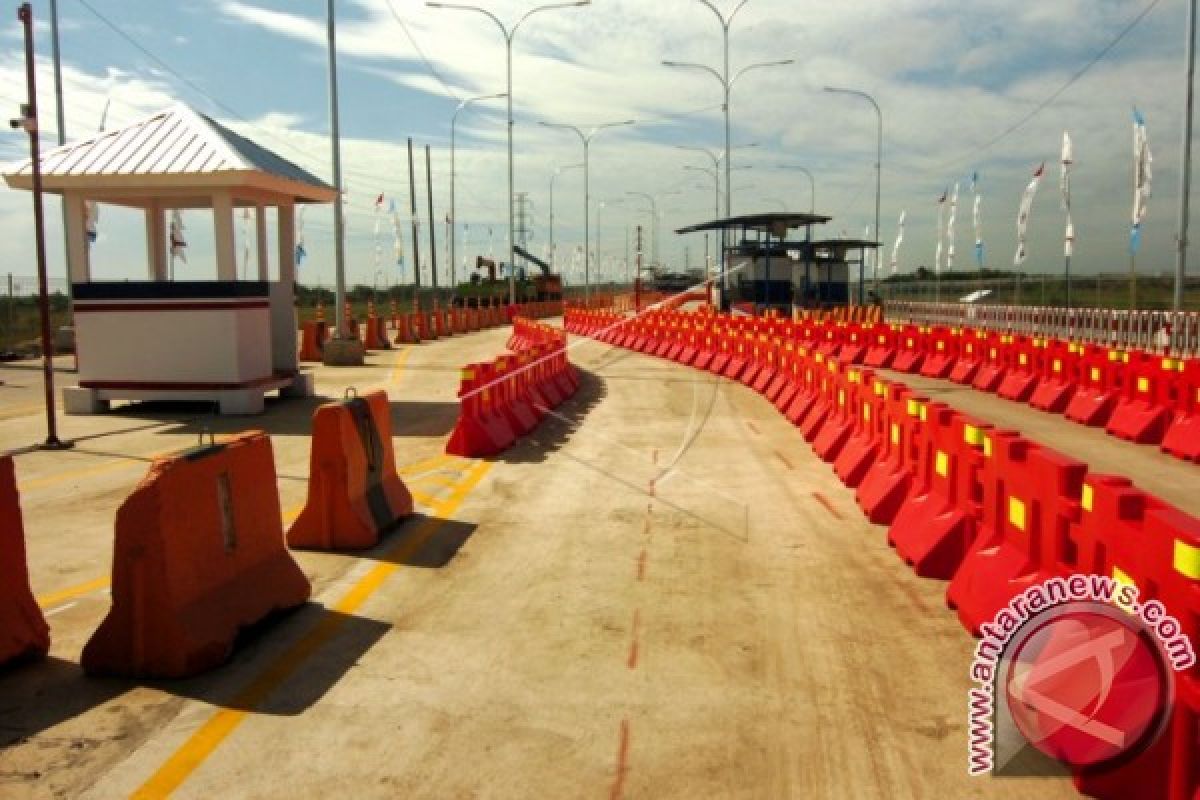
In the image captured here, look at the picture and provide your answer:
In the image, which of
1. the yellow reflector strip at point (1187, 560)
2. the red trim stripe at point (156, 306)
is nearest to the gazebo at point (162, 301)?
the red trim stripe at point (156, 306)

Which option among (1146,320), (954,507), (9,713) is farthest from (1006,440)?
(1146,320)

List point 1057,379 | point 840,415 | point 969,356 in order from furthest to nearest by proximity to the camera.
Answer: point 969,356, point 1057,379, point 840,415

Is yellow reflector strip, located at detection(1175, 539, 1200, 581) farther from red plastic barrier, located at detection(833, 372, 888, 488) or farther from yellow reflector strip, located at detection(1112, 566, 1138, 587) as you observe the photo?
red plastic barrier, located at detection(833, 372, 888, 488)

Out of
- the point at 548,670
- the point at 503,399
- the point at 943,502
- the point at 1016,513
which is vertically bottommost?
the point at 548,670

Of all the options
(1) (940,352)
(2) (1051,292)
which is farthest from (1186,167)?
(2) (1051,292)

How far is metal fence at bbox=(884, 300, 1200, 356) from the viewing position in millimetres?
26516

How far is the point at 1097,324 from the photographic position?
3366cm

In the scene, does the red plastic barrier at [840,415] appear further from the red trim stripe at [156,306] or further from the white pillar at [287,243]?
the white pillar at [287,243]

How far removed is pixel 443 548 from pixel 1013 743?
4.83 m

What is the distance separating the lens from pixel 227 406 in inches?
678

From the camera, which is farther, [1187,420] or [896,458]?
[1187,420]

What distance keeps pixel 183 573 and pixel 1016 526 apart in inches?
183

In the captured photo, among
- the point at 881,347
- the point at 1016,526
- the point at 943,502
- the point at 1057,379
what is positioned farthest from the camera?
the point at 881,347

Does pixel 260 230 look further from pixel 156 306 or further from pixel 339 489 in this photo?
pixel 339 489
